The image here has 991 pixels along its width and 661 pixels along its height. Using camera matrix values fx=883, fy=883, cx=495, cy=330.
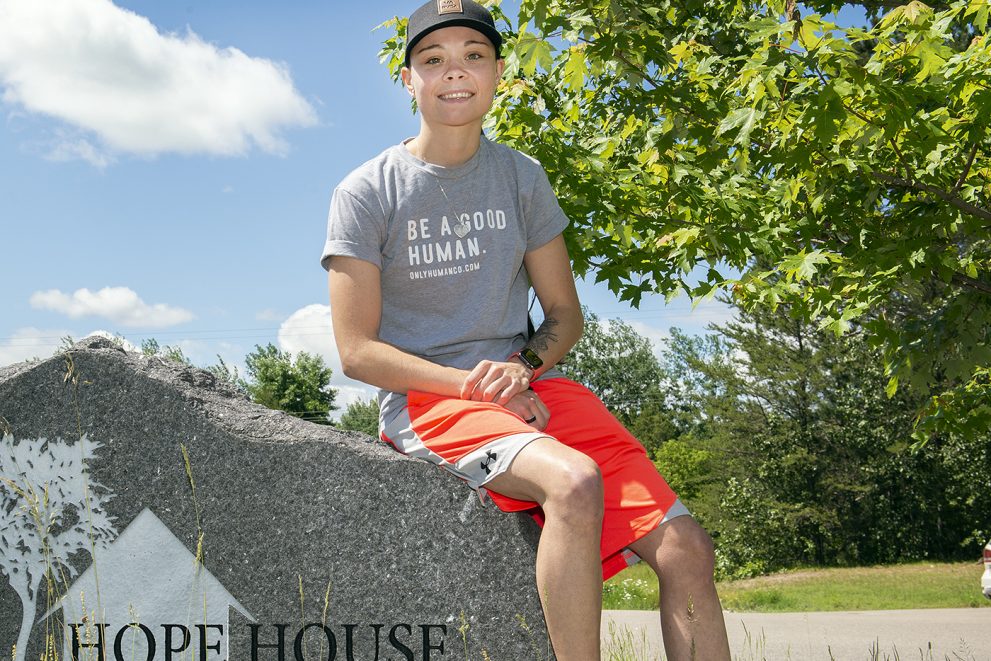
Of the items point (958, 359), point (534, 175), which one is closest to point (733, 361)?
point (958, 359)

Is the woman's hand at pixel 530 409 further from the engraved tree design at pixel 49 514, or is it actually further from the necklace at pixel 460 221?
the engraved tree design at pixel 49 514

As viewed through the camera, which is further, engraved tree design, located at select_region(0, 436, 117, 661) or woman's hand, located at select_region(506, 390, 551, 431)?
engraved tree design, located at select_region(0, 436, 117, 661)

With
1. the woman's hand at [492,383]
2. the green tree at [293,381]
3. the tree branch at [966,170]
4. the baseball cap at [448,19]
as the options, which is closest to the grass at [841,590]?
the tree branch at [966,170]

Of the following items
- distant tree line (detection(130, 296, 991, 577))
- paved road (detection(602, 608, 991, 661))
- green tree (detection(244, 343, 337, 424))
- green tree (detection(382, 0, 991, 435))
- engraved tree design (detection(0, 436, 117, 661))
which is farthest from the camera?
green tree (detection(244, 343, 337, 424))

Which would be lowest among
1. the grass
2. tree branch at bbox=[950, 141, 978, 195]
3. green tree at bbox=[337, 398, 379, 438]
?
the grass

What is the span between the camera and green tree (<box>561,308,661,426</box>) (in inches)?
1854

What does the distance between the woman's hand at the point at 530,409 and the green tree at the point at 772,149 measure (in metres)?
2.04

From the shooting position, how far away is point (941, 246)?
500 cm


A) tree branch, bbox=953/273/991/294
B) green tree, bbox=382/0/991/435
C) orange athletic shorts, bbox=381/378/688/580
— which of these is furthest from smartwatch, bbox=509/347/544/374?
tree branch, bbox=953/273/991/294

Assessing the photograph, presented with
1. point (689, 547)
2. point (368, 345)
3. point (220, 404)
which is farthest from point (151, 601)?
point (689, 547)

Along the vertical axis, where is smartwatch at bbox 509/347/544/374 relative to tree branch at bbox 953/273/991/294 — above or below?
below

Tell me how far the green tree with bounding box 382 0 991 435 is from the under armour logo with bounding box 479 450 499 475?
7.61 feet

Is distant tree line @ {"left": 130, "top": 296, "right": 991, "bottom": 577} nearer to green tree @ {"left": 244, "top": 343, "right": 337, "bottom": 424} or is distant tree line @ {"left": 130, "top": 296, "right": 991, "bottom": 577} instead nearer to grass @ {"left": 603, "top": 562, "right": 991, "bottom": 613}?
grass @ {"left": 603, "top": 562, "right": 991, "bottom": 613}

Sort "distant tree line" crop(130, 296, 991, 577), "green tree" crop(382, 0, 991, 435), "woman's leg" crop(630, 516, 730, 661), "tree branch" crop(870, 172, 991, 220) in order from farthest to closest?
1. "distant tree line" crop(130, 296, 991, 577)
2. "tree branch" crop(870, 172, 991, 220)
3. "green tree" crop(382, 0, 991, 435)
4. "woman's leg" crop(630, 516, 730, 661)
